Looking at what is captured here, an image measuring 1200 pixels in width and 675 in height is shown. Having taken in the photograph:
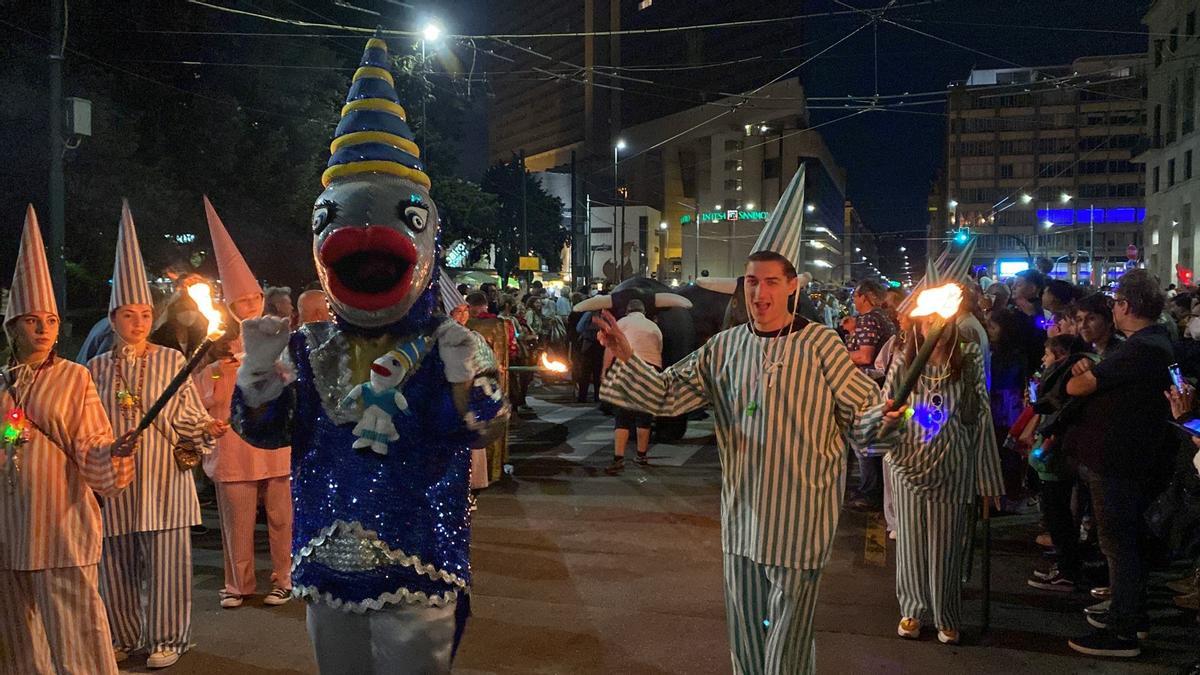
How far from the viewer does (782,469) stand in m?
3.68

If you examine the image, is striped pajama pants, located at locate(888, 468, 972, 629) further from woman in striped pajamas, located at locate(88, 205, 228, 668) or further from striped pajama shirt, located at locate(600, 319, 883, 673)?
woman in striped pajamas, located at locate(88, 205, 228, 668)

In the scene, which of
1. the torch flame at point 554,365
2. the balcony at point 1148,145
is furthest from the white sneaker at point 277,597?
the balcony at point 1148,145

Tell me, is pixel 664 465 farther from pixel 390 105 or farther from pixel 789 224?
pixel 390 105

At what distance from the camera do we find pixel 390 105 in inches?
137

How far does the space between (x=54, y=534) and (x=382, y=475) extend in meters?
2.04

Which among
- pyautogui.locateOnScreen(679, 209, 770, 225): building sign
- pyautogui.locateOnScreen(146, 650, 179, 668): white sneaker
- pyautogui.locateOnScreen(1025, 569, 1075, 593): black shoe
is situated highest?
pyautogui.locateOnScreen(679, 209, 770, 225): building sign

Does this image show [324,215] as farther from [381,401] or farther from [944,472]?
[944,472]

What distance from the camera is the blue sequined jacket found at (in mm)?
2969

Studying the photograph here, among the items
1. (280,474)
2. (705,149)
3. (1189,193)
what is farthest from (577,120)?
(280,474)

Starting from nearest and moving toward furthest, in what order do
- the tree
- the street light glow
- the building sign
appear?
the street light glow → the tree → the building sign

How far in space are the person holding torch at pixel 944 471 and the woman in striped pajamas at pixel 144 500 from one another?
3742mm

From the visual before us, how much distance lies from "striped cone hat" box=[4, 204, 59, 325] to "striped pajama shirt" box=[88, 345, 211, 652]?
2.43ft

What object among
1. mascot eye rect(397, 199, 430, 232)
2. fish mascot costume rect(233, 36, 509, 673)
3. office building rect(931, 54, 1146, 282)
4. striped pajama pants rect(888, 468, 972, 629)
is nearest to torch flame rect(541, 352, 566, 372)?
fish mascot costume rect(233, 36, 509, 673)

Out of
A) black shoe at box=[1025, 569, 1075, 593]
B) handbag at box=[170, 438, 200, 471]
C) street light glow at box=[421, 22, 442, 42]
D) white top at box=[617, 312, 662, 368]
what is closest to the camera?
handbag at box=[170, 438, 200, 471]
